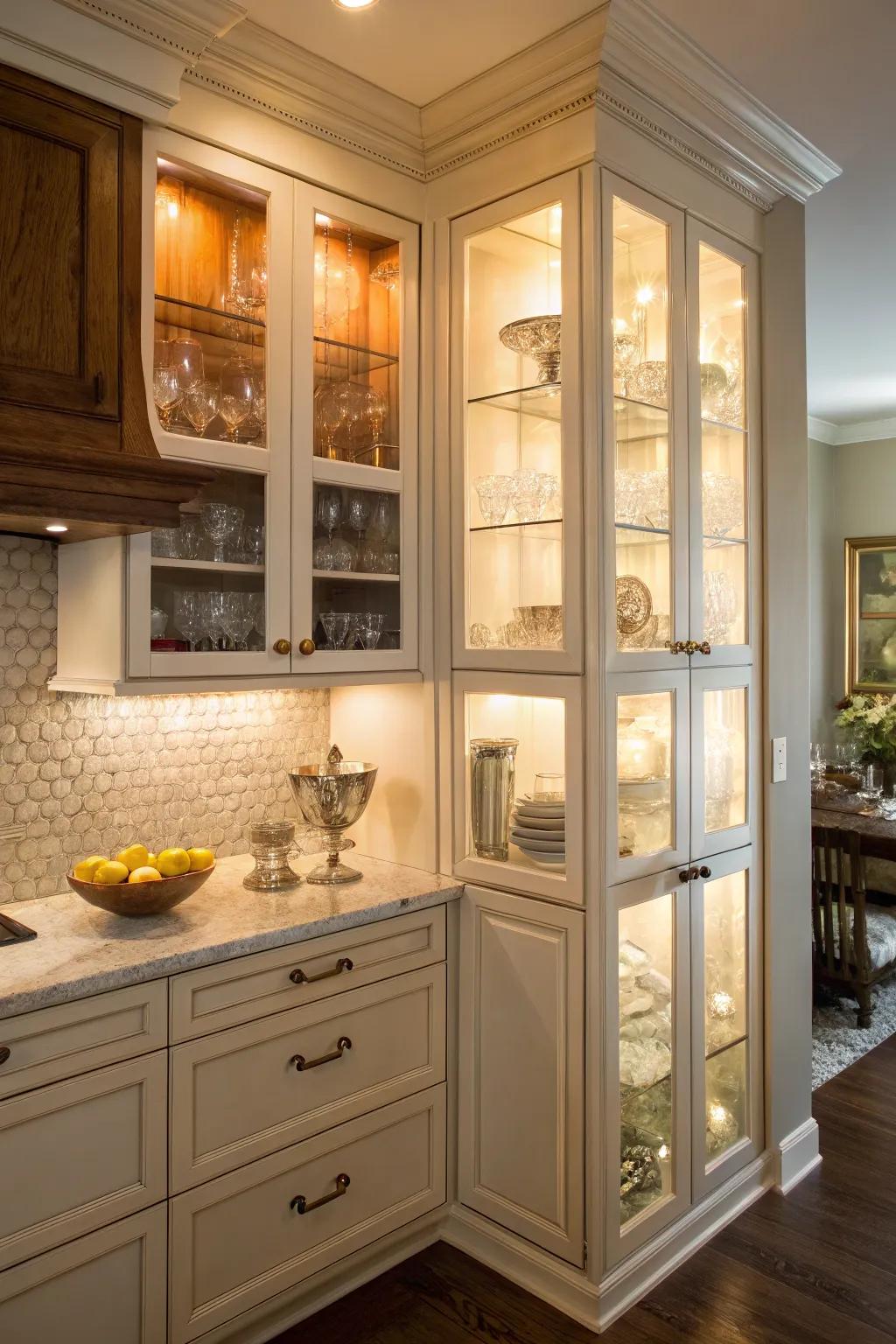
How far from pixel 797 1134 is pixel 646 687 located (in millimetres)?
1592

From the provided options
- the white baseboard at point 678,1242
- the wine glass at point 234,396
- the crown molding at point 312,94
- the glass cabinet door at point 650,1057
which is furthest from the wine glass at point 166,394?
the white baseboard at point 678,1242

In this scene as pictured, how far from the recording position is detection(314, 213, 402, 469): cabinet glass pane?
2.39 metres

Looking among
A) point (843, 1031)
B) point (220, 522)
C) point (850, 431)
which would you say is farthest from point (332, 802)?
point (850, 431)

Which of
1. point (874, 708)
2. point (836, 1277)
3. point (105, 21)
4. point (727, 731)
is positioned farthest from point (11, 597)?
point (874, 708)

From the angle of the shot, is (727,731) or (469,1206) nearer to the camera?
(469,1206)

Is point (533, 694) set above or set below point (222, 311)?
below

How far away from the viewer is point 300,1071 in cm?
212

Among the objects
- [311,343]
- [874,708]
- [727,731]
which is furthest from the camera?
[874,708]

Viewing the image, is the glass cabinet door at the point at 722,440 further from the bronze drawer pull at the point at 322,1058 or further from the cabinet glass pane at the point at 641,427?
the bronze drawer pull at the point at 322,1058

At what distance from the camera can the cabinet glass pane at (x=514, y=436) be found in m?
2.33

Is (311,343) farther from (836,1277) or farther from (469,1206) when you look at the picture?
(836,1277)

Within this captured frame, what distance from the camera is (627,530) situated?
2.33 meters

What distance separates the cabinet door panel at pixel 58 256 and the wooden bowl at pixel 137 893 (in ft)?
3.18

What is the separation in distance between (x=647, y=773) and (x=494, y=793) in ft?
1.29
